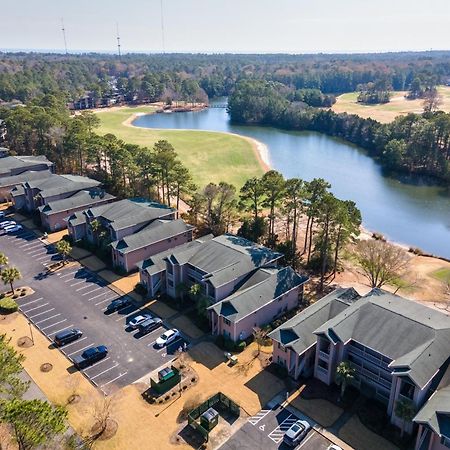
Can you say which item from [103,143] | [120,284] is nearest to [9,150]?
[103,143]

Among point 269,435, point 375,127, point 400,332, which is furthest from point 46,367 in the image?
point 375,127

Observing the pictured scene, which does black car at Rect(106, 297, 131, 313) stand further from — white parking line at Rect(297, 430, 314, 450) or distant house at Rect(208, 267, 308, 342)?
white parking line at Rect(297, 430, 314, 450)

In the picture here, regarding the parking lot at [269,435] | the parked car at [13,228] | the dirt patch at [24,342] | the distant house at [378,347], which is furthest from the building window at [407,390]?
the parked car at [13,228]

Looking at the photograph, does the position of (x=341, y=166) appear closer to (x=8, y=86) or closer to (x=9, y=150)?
(x=9, y=150)

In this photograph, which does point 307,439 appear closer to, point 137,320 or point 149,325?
point 149,325

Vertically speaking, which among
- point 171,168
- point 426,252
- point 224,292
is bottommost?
point 426,252

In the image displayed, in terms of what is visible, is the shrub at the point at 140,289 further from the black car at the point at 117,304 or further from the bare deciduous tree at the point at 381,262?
the bare deciduous tree at the point at 381,262

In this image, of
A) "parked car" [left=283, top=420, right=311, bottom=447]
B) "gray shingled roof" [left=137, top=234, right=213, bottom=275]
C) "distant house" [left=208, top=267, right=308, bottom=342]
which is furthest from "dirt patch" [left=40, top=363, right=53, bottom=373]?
"parked car" [left=283, top=420, right=311, bottom=447]
